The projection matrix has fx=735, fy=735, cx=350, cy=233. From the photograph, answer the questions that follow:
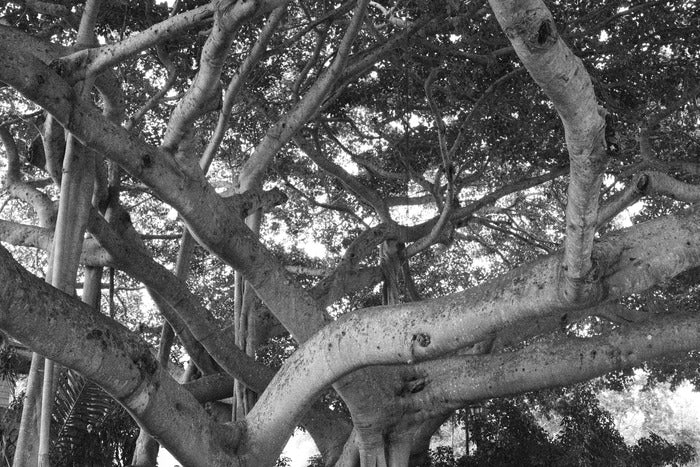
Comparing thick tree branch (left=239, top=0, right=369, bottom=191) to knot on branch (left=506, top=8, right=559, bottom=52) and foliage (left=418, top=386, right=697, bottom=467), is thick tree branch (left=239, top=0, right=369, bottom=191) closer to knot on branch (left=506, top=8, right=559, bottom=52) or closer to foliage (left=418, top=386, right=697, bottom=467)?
knot on branch (left=506, top=8, right=559, bottom=52)

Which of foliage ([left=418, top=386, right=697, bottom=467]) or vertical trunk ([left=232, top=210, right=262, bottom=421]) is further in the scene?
foliage ([left=418, top=386, right=697, bottom=467])

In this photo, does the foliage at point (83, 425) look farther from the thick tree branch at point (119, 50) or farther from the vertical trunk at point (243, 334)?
the thick tree branch at point (119, 50)

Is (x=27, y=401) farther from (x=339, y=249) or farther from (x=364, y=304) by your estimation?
(x=339, y=249)

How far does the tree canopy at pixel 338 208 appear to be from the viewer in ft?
13.1

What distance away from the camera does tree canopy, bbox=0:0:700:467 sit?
3.99 meters

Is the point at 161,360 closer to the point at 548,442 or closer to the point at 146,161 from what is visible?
the point at 146,161

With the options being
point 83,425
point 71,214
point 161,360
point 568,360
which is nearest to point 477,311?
point 568,360

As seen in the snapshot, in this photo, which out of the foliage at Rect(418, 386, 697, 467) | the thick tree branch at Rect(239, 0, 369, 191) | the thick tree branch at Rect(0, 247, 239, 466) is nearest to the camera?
the thick tree branch at Rect(0, 247, 239, 466)

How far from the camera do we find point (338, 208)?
9344 mm

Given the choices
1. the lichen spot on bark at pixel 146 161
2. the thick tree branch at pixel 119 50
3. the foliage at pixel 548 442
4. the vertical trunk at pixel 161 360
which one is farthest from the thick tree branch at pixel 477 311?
the foliage at pixel 548 442

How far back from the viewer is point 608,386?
10.8m

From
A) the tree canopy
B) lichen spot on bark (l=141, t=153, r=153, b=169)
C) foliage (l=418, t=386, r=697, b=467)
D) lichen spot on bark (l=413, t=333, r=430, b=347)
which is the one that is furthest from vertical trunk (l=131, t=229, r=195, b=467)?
foliage (l=418, t=386, r=697, b=467)

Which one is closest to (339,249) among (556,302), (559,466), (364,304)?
(364,304)

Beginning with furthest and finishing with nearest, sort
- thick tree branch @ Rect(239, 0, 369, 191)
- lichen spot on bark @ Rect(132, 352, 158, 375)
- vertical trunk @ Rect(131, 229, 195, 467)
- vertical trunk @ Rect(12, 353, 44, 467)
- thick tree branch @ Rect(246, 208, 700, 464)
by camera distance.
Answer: vertical trunk @ Rect(131, 229, 195, 467) → thick tree branch @ Rect(239, 0, 369, 191) → vertical trunk @ Rect(12, 353, 44, 467) → lichen spot on bark @ Rect(132, 352, 158, 375) → thick tree branch @ Rect(246, 208, 700, 464)
